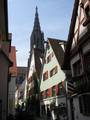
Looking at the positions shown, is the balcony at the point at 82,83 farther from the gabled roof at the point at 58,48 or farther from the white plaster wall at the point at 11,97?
the white plaster wall at the point at 11,97

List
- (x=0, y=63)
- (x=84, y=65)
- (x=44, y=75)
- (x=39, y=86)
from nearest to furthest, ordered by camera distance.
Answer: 1. (x=84, y=65)
2. (x=0, y=63)
3. (x=44, y=75)
4. (x=39, y=86)

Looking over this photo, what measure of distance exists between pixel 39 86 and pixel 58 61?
33.8 ft

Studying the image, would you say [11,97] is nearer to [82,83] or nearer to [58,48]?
[58,48]

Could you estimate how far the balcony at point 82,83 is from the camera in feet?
47.4

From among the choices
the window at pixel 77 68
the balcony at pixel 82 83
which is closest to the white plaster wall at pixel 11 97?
the window at pixel 77 68

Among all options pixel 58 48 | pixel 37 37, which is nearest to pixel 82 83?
pixel 58 48

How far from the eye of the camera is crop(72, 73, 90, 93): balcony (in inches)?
568

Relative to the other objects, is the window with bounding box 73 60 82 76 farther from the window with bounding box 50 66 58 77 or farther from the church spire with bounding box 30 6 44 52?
the church spire with bounding box 30 6 44 52

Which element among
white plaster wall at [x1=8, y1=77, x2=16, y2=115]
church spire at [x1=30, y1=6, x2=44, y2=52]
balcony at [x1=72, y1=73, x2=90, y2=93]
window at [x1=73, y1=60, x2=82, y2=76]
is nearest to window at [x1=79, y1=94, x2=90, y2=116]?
balcony at [x1=72, y1=73, x2=90, y2=93]

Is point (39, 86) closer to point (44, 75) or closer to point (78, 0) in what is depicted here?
point (44, 75)

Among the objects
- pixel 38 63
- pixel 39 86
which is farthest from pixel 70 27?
pixel 38 63

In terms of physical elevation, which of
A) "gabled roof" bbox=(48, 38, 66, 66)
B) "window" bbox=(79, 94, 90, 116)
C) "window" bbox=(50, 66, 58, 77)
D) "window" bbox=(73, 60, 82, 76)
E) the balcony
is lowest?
"window" bbox=(79, 94, 90, 116)

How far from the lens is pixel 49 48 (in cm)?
3350

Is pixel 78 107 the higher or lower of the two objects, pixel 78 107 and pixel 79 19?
the lower
